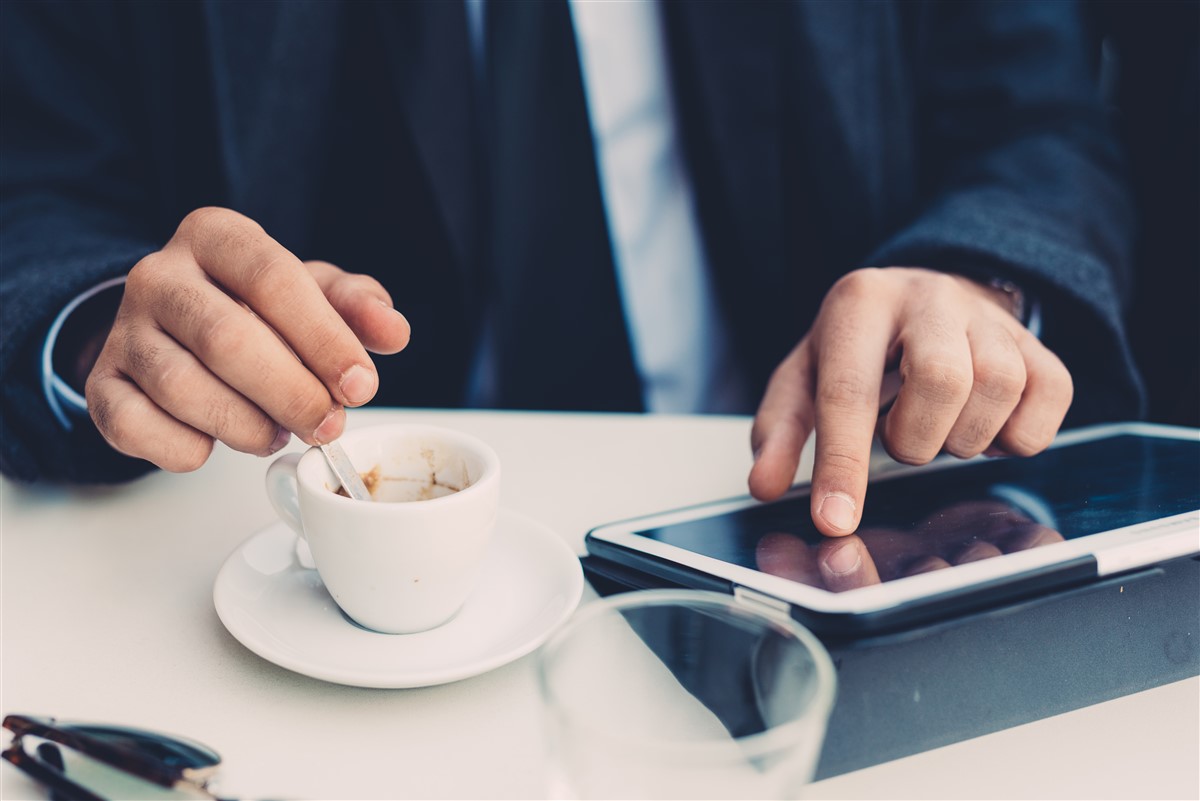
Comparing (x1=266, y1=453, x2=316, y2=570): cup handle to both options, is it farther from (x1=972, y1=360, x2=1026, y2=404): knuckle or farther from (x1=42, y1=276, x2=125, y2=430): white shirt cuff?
(x1=972, y1=360, x2=1026, y2=404): knuckle

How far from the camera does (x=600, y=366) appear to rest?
3.39 ft

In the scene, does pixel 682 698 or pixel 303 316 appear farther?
pixel 303 316

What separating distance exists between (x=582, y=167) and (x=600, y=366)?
229mm

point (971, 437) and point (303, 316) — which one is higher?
point (303, 316)

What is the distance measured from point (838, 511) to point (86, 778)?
0.37 m

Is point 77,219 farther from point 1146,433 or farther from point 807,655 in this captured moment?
Result: point 1146,433

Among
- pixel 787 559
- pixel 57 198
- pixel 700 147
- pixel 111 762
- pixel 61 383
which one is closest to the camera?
pixel 111 762

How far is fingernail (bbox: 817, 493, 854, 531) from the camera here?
0.47 meters

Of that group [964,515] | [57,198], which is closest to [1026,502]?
[964,515]

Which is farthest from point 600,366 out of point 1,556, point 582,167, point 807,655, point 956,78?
point 807,655

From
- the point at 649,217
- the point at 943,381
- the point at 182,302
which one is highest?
the point at 182,302

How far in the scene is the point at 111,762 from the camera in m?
0.33

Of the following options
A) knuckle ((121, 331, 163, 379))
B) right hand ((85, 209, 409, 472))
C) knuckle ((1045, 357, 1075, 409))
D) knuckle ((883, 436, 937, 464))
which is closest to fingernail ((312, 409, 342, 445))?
right hand ((85, 209, 409, 472))

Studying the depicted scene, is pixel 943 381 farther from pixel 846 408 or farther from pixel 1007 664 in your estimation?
pixel 1007 664
